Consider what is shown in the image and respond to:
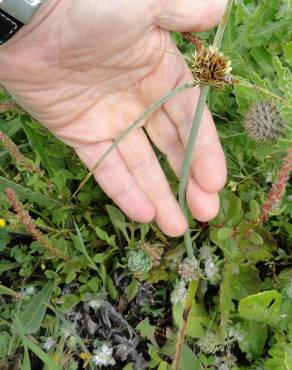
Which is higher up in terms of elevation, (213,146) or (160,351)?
(213,146)

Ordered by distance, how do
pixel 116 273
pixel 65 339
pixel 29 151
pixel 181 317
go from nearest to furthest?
pixel 181 317, pixel 65 339, pixel 116 273, pixel 29 151

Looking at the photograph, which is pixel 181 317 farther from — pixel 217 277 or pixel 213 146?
pixel 213 146

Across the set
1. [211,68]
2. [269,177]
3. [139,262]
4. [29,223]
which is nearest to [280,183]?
[211,68]

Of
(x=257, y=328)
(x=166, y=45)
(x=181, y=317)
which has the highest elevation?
(x=166, y=45)

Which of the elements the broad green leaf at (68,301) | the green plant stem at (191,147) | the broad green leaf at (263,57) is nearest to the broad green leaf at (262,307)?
the green plant stem at (191,147)

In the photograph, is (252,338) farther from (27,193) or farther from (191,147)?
(27,193)

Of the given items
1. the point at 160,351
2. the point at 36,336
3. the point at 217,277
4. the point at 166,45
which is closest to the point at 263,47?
the point at 166,45
